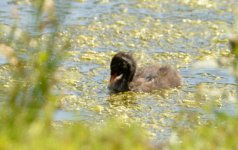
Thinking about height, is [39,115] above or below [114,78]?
above

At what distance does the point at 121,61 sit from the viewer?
383 inches

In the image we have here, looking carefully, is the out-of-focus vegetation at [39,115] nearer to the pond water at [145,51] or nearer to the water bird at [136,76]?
the pond water at [145,51]

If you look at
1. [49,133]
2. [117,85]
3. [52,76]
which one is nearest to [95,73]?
[117,85]

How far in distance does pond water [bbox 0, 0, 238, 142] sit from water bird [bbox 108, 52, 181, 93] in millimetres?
123

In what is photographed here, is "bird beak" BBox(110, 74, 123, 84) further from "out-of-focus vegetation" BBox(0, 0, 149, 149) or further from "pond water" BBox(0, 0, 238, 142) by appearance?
"out-of-focus vegetation" BBox(0, 0, 149, 149)

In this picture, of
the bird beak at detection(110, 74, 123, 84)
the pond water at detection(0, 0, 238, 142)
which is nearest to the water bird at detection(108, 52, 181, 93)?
the bird beak at detection(110, 74, 123, 84)

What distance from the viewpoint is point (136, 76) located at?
1009cm

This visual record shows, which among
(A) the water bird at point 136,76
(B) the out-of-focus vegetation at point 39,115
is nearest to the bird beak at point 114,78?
Answer: (A) the water bird at point 136,76

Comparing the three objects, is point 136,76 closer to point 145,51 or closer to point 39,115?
point 145,51

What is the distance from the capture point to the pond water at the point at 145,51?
812 cm

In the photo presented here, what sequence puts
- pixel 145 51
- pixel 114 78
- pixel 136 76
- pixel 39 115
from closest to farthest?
pixel 39 115 → pixel 114 78 → pixel 136 76 → pixel 145 51

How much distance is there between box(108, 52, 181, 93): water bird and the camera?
9.31 metres

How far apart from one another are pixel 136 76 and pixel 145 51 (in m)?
0.44

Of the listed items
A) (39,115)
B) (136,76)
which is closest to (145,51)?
(136,76)
